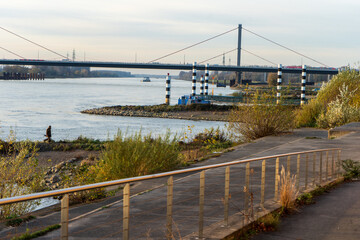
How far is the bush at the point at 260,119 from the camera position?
19359 mm

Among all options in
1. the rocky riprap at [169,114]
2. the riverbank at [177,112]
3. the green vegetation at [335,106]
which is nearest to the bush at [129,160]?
the green vegetation at [335,106]

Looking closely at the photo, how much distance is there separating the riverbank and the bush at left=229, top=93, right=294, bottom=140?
21.2m

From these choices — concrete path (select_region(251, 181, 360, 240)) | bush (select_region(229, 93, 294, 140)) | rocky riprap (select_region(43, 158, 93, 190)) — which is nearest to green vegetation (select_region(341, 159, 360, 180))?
concrete path (select_region(251, 181, 360, 240))

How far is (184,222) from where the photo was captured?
6.88m

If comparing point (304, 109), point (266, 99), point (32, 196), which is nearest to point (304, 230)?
point (32, 196)

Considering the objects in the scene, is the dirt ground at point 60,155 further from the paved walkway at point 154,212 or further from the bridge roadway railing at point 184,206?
the bridge roadway railing at point 184,206

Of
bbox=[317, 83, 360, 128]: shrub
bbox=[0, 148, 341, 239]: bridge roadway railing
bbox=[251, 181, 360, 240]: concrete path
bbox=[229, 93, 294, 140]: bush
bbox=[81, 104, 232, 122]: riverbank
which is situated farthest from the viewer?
bbox=[81, 104, 232, 122]: riverbank

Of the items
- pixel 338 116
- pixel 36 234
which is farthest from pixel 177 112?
pixel 36 234

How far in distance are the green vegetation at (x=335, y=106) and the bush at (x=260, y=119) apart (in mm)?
4588

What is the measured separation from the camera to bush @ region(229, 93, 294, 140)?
19359 mm

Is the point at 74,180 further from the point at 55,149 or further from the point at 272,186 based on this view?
the point at 55,149

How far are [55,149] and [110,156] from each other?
10361 mm

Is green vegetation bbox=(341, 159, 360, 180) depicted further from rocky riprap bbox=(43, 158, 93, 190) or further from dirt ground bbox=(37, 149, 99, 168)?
dirt ground bbox=(37, 149, 99, 168)

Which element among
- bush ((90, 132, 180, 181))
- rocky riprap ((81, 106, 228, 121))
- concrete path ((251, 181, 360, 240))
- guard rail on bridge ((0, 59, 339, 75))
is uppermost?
guard rail on bridge ((0, 59, 339, 75))
